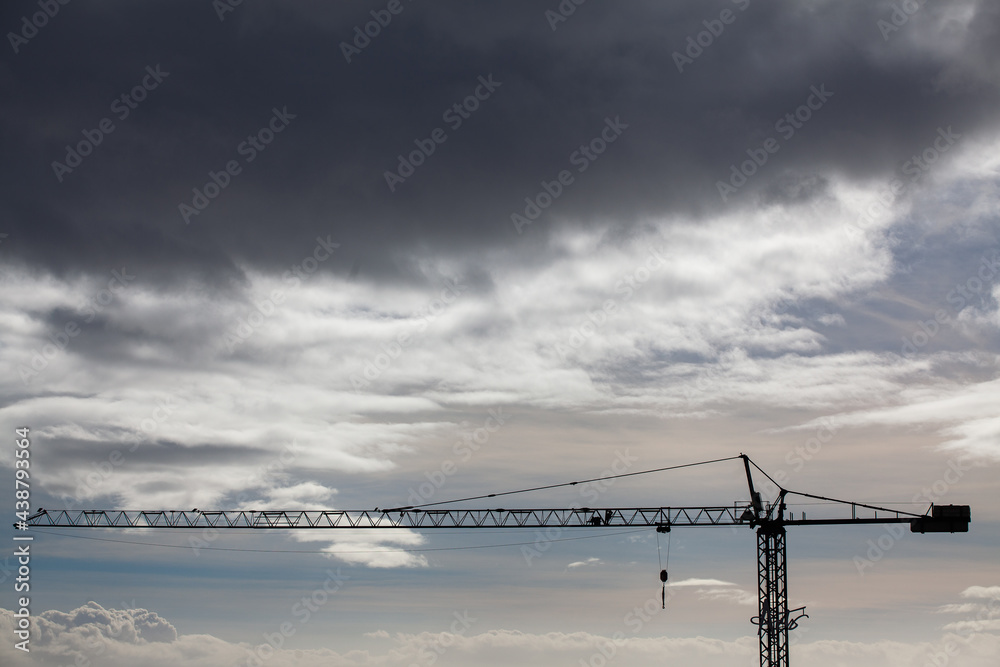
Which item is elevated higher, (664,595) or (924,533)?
(924,533)

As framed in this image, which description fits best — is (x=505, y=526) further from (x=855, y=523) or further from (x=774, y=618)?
(x=855, y=523)

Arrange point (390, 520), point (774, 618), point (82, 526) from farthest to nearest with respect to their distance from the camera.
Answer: point (82, 526)
point (390, 520)
point (774, 618)

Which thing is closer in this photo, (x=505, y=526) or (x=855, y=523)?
(x=855, y=523)

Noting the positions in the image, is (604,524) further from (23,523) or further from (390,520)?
(23,523)

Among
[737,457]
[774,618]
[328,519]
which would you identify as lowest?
[774,618]

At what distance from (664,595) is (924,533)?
909 inches

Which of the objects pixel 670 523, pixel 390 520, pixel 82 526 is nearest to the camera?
pixel 670 523

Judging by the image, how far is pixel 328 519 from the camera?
96938 millimetres

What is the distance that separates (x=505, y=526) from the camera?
9231 centimetres

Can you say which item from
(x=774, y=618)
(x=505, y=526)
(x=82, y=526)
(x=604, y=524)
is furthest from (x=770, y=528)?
(x=82, y=526)

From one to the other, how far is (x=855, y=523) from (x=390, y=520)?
4543cm

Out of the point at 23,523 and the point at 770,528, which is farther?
the point at 23,523

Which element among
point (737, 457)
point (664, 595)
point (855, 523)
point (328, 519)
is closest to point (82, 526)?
point (328, 519)

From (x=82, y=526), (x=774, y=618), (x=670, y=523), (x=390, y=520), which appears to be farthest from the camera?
(x=82, y=526)
